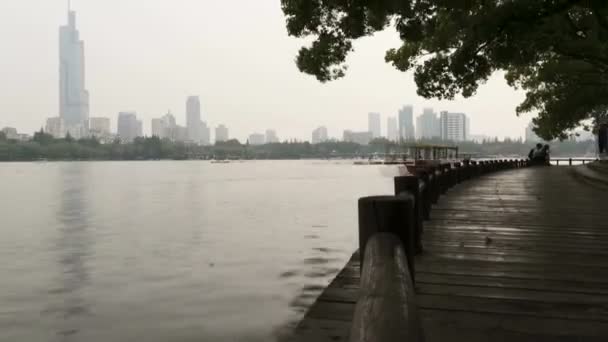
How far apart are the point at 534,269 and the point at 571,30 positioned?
1133 cm

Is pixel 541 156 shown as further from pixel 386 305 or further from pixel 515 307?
pixel 386 305

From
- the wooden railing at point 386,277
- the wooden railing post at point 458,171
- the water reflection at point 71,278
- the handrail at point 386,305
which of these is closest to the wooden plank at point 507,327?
the wooden railing at point 386,277

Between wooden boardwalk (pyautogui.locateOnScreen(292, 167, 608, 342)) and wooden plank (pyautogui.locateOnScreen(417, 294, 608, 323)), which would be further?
wooden plank (pyautogui.locateOnScreen(417, 294, 608, 323))

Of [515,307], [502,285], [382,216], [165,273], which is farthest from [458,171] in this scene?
[382,216]

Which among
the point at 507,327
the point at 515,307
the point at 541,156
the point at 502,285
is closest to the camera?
the point at 507,327

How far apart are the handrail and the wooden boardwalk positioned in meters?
1.28

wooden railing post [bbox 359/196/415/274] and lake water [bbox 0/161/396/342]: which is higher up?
wooden railing post [bbox 359/196/415/274]

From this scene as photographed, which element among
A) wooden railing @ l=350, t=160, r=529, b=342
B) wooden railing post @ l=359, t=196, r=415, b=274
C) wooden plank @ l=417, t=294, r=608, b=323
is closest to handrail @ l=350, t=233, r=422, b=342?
wooden railing @ l=350, t=160, r=529, b=342

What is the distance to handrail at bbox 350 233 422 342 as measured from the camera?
1720 mm

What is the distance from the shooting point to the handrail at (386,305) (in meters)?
1.72

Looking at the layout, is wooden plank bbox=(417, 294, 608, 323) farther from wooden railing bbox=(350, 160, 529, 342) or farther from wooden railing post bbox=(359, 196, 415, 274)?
wooden railing post bbox=(359, 196, 415, 274)

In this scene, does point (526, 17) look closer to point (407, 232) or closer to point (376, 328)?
point (407, 232)

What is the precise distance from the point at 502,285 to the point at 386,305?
3422mm

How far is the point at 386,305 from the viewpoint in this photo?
75.9 inches
